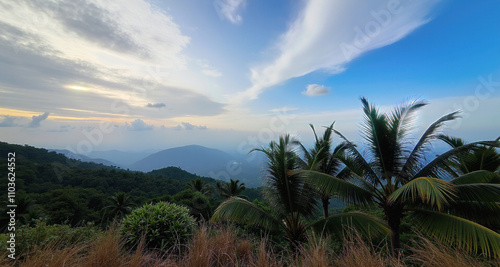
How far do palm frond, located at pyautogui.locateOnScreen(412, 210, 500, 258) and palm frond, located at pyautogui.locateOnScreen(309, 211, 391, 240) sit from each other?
1.14 meters

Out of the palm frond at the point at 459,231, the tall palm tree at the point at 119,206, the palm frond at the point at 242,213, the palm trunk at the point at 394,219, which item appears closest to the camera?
the palm frond at the point at 459,231

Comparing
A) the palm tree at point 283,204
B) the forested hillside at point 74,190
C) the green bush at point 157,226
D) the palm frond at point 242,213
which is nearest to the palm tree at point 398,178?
the palm tree at point 283,204

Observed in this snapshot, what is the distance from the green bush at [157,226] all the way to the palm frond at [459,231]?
6376 millimetres

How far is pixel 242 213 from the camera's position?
6707 mm

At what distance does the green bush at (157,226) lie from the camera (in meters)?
5.66

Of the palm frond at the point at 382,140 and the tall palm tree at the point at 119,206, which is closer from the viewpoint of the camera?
the palm frond at the point at 382,140

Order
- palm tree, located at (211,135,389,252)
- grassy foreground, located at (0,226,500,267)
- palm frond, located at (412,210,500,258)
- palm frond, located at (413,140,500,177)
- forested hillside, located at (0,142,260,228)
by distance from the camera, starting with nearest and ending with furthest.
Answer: grassy foreground, located at (0,226,500,267) → palm frond, located at (412,210,500,258) → palm frond, located at (413,140,500,177) → palm tree, located at (211,135,389,252) → forested hillside, located at (0,142,260,228)

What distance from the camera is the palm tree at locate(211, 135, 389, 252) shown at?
262 inches

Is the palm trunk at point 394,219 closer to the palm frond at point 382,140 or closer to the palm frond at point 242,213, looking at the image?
the palm frond at point 382,140

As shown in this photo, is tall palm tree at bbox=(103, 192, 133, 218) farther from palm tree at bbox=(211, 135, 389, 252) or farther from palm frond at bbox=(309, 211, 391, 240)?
palm frond at bbox=(309, 211, 391, 240)

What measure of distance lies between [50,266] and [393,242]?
878 cm

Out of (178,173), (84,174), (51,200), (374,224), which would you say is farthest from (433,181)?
(178,173)

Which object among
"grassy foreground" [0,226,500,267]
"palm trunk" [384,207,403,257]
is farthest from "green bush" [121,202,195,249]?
"palm trunk" [384,207,403,257]

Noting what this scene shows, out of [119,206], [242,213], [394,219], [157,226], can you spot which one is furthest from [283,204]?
[119,206]
